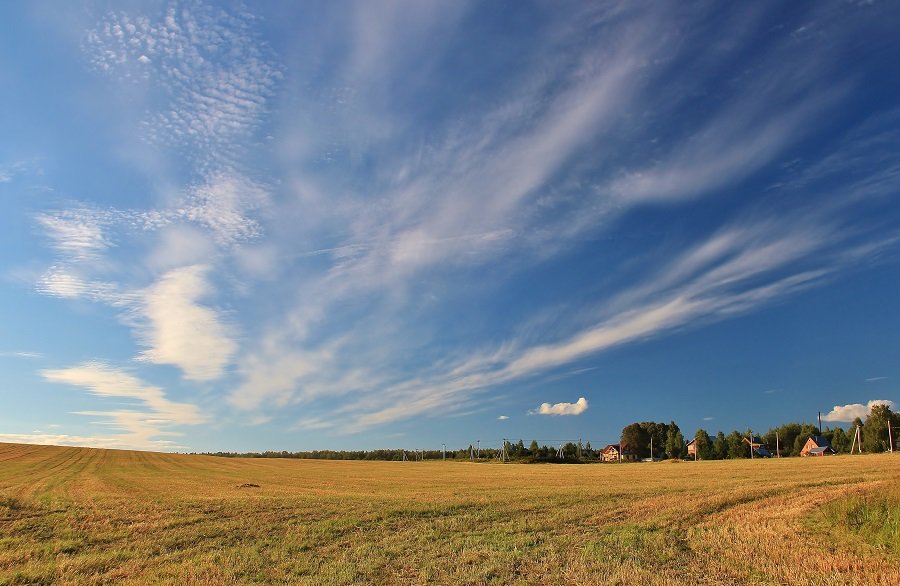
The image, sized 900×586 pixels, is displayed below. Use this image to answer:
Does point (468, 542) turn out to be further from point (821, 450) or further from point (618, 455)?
point (618, 455)

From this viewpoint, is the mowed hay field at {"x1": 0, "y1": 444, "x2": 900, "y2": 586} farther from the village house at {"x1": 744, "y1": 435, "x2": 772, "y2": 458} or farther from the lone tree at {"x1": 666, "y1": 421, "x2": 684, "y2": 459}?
the village house at {"x1": 744, "y1": 435, "x2": 772, "y2": 458}

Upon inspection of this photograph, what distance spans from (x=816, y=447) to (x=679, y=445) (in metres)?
36.1

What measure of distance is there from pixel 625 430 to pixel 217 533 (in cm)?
17907

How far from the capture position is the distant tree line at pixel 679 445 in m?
117

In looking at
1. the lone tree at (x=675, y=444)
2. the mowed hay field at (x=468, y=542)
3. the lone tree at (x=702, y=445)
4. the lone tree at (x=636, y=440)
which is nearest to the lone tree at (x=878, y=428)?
the lone tree at (x=702, y=445)

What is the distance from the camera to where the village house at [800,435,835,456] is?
126 meters

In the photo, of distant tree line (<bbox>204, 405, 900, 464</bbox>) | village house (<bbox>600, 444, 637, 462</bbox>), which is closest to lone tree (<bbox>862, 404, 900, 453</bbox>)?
distant tree line (<bbox>204, 405, 900, 464</bbox>)

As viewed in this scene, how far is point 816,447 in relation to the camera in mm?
129000

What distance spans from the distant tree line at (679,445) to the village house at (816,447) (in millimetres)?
1861

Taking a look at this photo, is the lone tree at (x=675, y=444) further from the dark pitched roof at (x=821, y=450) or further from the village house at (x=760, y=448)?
the dark pitched roof at (x=821, y=450)

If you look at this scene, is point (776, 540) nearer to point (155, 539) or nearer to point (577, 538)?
point (577, 538)

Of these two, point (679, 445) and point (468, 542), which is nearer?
point (468, 542)

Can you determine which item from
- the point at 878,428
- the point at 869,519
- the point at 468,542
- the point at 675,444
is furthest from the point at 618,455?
the point at 468,542

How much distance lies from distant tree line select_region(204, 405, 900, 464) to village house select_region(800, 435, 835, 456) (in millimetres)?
1861
